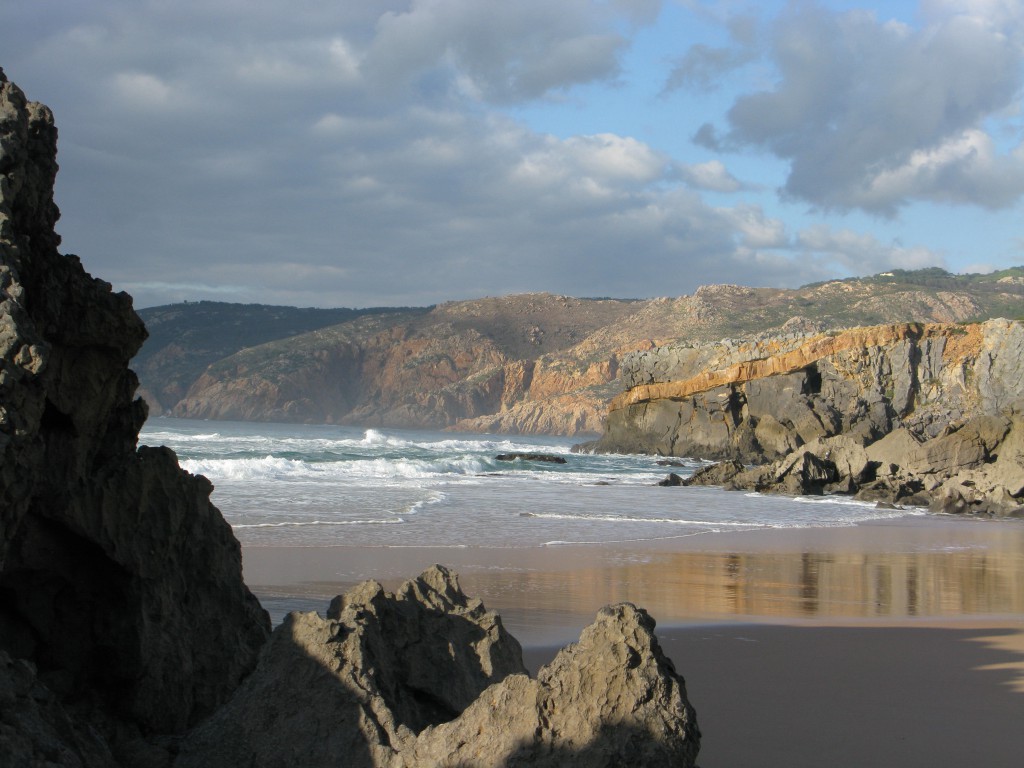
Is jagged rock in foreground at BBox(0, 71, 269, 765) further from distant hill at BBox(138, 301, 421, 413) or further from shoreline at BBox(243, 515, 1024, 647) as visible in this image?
distant hill at BBox(138, 301, 421, 413)

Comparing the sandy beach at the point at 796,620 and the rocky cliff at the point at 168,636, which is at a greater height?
the rocky cliff at the point at 168,636

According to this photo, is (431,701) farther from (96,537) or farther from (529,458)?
(529,458)

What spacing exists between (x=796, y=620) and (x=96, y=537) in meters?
6.25

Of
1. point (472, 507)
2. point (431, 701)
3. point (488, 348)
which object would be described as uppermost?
point (488, 348)

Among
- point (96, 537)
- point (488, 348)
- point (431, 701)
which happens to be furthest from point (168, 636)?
point (488, 348)

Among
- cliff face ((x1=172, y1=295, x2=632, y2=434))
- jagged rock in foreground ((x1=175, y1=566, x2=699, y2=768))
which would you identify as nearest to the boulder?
jagged rock in foreground ((x1=175, y1=566, x2=699, y2=768))

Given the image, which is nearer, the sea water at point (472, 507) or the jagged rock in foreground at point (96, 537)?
the jagged rock in foreground at point (96, 537)

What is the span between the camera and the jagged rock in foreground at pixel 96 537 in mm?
4035

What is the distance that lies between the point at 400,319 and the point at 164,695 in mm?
156908

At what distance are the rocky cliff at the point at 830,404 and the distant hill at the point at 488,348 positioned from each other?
42.1 metres

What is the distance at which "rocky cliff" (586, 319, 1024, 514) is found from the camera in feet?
95.2

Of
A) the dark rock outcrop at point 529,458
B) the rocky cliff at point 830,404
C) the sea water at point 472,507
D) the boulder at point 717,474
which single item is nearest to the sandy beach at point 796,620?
the sea water at point 472,507

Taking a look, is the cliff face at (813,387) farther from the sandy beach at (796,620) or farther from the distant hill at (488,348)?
the distant hill at (488,348)

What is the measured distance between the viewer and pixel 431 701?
13.8 feet
